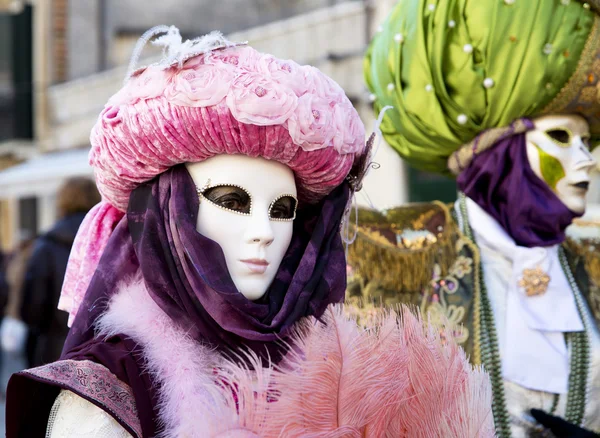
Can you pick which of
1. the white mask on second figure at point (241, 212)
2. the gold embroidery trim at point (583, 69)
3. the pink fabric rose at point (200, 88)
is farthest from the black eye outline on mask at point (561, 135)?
the pink fabric rose at point (200, 88)

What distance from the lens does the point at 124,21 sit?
1417 centimetres

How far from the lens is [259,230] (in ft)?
6.44

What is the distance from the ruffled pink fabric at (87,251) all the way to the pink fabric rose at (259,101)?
51 centimetres

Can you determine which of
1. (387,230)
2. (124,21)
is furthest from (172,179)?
(124,21)

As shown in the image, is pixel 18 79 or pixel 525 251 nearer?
pixel 525 251

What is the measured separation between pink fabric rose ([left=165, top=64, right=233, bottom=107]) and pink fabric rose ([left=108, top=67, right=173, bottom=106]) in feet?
0.08

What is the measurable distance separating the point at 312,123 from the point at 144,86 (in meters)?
0.37

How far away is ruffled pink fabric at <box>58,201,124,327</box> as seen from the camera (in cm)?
218

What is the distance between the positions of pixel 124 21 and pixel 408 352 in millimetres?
13106

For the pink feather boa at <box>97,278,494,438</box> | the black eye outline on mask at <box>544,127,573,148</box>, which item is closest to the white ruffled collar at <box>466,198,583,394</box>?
the black eye outline on mask at <box>544,127,573,148</box>

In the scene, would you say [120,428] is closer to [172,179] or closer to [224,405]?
[224,405]

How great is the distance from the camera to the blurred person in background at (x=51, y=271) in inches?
177

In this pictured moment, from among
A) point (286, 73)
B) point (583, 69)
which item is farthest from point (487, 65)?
point (286, 73)

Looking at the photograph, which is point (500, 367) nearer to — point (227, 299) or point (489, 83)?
point (489, 83)
